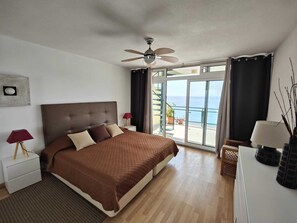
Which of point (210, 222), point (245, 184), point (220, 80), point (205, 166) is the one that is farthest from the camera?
point (220, 80)

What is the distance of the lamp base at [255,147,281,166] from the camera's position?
1402mm

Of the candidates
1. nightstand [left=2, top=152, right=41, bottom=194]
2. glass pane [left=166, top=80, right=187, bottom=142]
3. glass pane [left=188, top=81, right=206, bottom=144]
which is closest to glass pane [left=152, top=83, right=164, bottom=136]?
glass pane [left=166, top=80, right=187, bottom=142]

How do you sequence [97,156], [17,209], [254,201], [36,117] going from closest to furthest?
1. [254,201]
2. [17,209]
3. [97,156]
4. [36,117]

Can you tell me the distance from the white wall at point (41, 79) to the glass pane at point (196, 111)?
8.33 feet

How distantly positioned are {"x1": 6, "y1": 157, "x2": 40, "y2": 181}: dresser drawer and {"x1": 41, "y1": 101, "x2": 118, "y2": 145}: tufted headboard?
1.47 ft

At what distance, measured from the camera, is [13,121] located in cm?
231

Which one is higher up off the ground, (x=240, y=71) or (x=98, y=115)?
(x=240, y=71)

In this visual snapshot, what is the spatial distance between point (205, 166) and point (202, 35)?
2577 mm

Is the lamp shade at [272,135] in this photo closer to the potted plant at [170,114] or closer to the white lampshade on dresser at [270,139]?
the white lampshade on dresser at [270,139]

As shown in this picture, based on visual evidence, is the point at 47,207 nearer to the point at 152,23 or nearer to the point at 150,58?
the point at 150,58

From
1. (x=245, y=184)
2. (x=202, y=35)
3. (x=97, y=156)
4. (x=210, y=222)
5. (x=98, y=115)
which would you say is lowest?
(x=210, y=222)

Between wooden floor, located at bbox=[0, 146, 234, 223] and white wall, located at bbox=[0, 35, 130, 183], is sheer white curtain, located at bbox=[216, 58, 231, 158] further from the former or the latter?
white wall, located at bbox=[0, 35, 130, 183]

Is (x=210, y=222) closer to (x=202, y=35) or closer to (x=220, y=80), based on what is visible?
(x=202, y=35)

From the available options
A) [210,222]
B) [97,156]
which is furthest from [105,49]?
[210,222]
